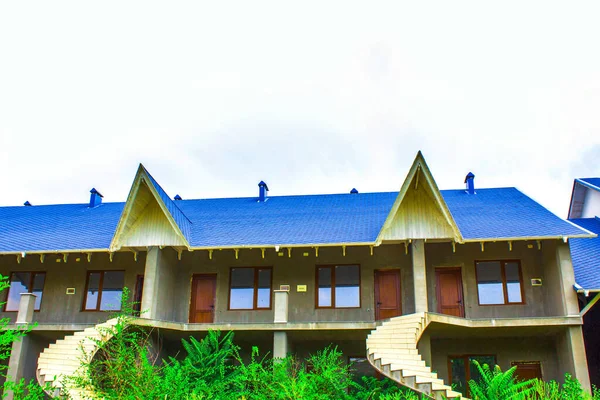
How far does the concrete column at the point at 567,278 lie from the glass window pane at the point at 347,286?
6382 millimetres

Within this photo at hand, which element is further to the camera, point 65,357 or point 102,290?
point 102,290

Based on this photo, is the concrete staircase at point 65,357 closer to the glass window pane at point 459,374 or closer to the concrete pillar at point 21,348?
the concrete pillar at point 21,348

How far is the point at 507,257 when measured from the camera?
2084cm

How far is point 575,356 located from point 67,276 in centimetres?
1696

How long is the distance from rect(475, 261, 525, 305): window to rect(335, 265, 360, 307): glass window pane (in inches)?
157

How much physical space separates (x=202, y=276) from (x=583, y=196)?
17693mm

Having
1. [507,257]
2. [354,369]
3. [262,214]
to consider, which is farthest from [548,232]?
[262,214]

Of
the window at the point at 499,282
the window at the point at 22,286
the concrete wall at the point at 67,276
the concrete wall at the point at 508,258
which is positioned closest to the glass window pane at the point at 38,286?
the window at the point at 22,286

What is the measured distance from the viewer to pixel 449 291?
20.8 meters

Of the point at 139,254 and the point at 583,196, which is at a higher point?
the point at 583,196

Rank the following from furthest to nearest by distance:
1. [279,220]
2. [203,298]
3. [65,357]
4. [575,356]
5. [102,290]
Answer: [279,220] → [102,290] → [203,298] → [575,356] → [65,357]

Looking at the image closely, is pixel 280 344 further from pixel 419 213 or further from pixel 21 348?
pixel 21 348

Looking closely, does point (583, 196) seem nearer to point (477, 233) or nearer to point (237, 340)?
point (477, 233)

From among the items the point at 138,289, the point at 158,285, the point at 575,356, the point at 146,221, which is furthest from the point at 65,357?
the point at 575,356
